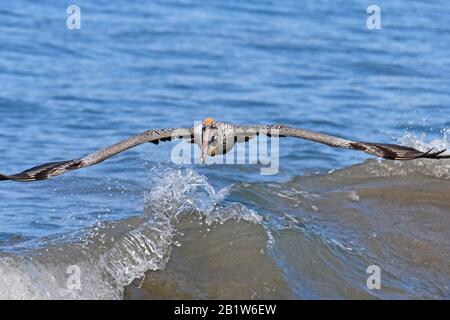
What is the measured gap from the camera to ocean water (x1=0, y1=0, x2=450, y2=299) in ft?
38.0

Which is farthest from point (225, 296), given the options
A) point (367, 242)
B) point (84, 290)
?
point (367, 242)

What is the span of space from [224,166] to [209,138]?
16.3ft

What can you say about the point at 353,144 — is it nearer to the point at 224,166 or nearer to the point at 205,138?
the point at 205,138

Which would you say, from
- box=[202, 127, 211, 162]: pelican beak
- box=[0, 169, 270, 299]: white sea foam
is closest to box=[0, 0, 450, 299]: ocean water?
box=[0, 169, 270, 299]: white sea foam

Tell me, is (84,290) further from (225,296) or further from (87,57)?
(87,57)

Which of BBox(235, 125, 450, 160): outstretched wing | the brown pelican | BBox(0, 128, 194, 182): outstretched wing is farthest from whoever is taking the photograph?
BBox(235, 125, 450, 160): outstretched wing

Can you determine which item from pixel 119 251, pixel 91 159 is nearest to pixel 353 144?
pixel 91 159

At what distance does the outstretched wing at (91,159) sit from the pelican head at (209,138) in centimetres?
17

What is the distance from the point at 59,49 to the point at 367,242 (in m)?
13.7

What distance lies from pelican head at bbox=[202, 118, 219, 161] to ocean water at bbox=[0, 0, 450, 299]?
1.24 m

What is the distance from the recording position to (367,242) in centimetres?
1279

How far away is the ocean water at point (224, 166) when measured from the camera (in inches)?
456

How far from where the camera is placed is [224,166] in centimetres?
1659

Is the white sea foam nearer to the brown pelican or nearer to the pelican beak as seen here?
the brown pelican
